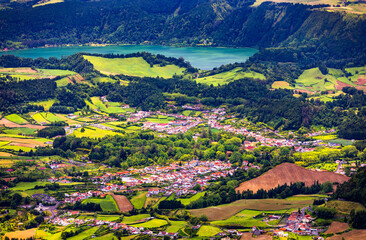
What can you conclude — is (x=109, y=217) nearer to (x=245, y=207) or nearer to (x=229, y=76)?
(x=245, y=207)

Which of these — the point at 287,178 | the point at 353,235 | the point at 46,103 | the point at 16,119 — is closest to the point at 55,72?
the point at 46,103

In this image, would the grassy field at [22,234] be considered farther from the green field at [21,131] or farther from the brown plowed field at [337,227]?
the green field at [21,131]

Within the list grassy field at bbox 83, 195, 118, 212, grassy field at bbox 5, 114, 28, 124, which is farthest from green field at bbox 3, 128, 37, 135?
grassy field at bbox 83, 195, 118, 212

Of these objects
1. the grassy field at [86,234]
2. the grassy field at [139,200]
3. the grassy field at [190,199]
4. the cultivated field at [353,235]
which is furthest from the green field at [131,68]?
the cultivated field at [353,235]

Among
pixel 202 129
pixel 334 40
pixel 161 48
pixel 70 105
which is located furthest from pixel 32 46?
pixel 202 129

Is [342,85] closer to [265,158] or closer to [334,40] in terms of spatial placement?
→ [334,40]

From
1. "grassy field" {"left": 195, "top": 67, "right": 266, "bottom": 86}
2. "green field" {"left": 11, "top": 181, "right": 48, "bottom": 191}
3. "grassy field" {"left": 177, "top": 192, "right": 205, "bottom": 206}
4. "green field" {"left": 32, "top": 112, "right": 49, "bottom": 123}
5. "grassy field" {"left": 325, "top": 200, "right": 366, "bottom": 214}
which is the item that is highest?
"grassy field" {"left": 195, "top": 67, "right": 266, "bottom": 86}

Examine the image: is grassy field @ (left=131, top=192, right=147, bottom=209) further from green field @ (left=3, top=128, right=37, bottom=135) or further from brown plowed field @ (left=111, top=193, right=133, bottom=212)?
green field @ (left=3, top=128, right=37, bottom=135)
